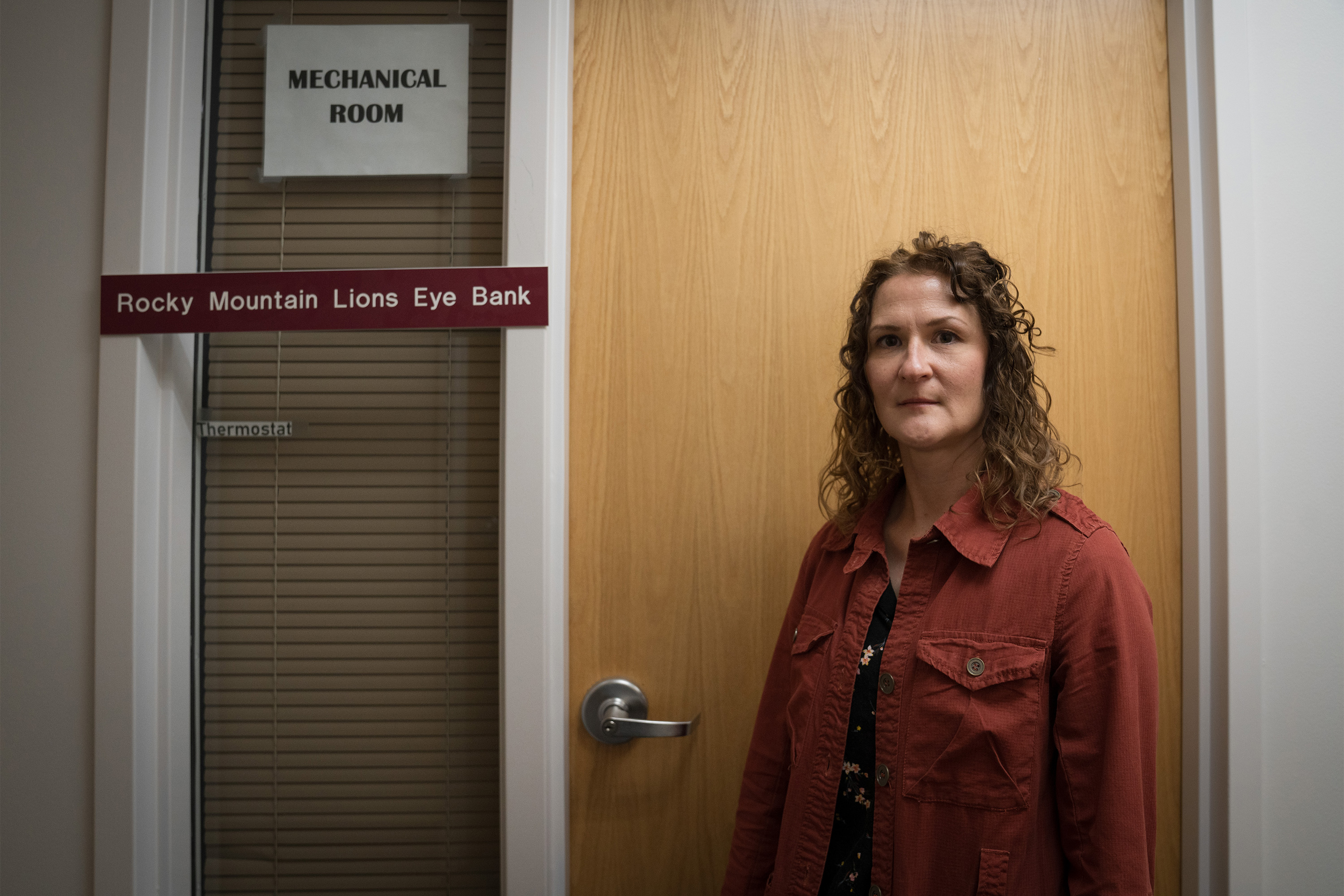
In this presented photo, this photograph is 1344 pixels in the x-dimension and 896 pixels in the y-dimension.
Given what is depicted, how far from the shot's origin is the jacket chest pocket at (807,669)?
3.57 feet

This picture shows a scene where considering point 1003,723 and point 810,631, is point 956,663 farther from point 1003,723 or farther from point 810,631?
point 810,631

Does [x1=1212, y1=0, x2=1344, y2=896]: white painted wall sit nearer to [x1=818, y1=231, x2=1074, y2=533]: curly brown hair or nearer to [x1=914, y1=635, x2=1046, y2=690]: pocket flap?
[x1=818, y1=231, x2=1074, y2=533]: curly brown hair

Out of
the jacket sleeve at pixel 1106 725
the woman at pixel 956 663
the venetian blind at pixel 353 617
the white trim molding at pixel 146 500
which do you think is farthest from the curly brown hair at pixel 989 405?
the white trim molding at pixel 146 500

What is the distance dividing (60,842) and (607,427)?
124cm

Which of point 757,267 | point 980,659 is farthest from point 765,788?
point 757,267

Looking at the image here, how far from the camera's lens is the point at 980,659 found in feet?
3.15

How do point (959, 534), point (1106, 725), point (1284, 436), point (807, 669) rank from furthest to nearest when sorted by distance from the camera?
point (1284, 436) → point (807, 669) → point (959, 534) → point (1106, 725)

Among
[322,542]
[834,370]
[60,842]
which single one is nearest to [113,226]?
[322,542]

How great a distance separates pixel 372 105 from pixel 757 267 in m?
0.80

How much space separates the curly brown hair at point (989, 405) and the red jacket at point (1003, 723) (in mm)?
40

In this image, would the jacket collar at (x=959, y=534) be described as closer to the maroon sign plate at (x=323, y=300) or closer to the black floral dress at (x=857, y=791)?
the black floral dress at (x=857, y=791)

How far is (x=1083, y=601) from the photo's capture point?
933mm

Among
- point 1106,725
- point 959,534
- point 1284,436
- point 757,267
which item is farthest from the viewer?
point 757,267

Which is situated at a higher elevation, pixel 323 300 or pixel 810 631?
pixel 323 300
